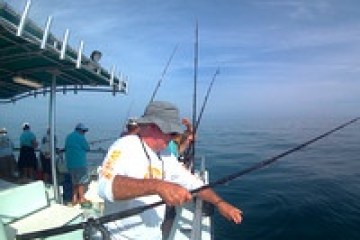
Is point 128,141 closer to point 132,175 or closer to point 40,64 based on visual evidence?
point 132,175

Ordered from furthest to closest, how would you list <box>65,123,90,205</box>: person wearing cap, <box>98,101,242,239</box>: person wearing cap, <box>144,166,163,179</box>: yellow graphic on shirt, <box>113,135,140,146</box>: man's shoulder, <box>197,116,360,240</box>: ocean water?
<box>197,116,360,240</box>: ocean water
<box>65,123,90,205</box>: person wearing cap
<box>144,166,163,179</box>: yellow graphic on shirt
<box>113,135,140,146</box>: man's shoulder
<box>98,101,242,239</box>: person wearing cap

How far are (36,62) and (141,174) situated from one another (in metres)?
5.95

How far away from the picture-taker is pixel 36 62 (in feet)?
25.6

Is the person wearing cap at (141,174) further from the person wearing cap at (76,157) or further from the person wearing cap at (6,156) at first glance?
the person wearing cap at (6,156)

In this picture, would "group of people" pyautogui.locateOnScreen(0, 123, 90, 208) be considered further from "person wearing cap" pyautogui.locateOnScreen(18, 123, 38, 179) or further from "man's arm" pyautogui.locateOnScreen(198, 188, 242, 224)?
"man's arm" pyautogui.locateOnScreen(198, 188, 242, 224)

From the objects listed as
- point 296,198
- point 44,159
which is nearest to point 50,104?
point 44,159

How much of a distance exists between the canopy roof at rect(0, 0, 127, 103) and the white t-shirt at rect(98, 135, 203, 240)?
132 inches

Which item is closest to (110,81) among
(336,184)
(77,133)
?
(77,133)

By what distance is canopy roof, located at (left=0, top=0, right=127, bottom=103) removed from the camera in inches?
213

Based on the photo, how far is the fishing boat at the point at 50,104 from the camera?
11.8 ft

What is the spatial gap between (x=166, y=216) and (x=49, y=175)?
966 cm

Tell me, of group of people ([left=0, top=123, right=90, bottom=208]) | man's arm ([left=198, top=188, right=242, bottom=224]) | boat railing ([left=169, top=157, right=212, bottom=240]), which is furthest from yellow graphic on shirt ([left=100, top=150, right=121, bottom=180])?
group of people ([left=0, top=123, right=90, bottom=208])

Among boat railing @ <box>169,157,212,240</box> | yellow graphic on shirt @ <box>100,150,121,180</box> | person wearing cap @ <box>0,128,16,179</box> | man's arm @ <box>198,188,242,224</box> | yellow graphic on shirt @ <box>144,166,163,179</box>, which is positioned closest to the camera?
yellow graphic on shirt @ <box>100,150,121,180</box>

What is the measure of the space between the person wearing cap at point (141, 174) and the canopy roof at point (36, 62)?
3.34 meters
